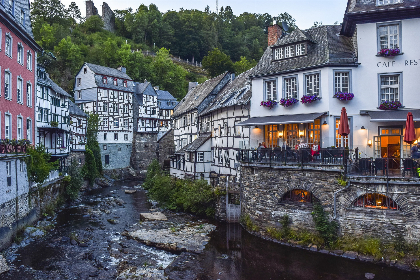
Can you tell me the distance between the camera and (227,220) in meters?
24.3

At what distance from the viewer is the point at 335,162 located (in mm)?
18047

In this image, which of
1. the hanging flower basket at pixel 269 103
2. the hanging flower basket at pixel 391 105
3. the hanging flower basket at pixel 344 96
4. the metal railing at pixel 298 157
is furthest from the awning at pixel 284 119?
the hanging flower basket at pixel 391 105

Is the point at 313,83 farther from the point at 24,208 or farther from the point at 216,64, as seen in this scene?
the point at 216,64

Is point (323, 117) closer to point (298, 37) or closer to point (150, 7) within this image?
point (298, 37)

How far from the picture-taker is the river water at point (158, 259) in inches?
619

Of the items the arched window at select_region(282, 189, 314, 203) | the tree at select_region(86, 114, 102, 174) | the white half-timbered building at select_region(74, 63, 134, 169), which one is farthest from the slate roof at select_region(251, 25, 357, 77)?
the white half-timbered building at select_region(74, 63, 134, 169)

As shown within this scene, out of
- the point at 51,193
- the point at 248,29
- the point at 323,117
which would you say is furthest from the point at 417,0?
the point at 248,29

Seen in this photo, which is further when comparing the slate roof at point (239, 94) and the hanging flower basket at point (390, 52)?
the slate roof at point (239, 94)

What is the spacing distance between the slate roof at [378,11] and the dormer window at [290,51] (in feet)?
10.6

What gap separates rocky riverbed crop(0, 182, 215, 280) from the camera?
16.3 m

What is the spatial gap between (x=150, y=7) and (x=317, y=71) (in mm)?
101708

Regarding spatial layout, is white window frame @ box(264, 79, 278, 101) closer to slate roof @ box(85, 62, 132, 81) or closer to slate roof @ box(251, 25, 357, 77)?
slate roof @ box(251, 25, 357, 77)

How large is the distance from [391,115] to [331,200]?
624 centimetres

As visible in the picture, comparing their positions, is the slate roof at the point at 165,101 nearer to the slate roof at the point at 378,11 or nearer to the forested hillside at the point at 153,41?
the forested hillside at the point at 153,41
